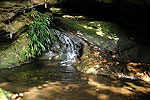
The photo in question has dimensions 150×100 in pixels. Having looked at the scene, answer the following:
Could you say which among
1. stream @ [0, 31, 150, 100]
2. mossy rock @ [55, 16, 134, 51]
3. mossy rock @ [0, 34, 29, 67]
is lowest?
stream @ [0, 31, 150, 100]

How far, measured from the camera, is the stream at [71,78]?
110 inches

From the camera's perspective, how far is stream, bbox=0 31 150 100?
→ 2787 mm

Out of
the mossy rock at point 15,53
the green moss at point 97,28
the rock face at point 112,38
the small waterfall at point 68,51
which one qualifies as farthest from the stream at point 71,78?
the green moss at point 97,28

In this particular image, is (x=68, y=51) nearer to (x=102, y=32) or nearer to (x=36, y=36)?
(x=36, y=36)

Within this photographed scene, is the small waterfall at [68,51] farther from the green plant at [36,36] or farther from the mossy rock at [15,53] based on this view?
the mossy rock at [15,53]

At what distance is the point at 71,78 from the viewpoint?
402 cm

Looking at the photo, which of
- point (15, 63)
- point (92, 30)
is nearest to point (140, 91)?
point (15, 63)

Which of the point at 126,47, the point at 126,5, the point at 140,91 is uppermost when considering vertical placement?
the point at 126,5

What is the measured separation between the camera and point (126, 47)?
644 centimetres

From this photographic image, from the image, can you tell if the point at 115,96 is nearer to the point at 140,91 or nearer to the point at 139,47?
the point at 140,91

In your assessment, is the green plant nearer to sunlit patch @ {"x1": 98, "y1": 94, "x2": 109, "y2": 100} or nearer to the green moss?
the green moss

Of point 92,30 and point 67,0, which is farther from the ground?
point 67,0

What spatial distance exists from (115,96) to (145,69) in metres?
2.28

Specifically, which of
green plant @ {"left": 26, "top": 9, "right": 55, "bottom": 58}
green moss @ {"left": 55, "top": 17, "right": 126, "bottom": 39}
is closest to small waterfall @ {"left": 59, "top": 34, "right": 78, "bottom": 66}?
green plant @ {"left": 26, "top": 9, "right": 55, "bottom": 58}
